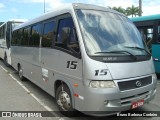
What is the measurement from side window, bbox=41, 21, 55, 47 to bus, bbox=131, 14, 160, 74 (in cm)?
561

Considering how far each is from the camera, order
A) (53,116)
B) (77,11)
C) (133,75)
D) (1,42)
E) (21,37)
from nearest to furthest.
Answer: (133,75) < (77,11) < (53,116) < (21,37) < (1,42)

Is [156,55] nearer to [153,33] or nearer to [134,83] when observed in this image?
[153,33]

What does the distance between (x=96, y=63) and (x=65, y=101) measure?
1411mm

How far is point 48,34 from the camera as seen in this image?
671cm

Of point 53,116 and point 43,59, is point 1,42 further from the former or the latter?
point 53,116

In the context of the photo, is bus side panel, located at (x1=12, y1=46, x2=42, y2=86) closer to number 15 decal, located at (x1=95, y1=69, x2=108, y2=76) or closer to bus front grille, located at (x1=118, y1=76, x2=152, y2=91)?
number 15 decal, located at (x1=95, y1=69, x2=108, y2=76)

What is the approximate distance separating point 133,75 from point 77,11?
6.21 ft

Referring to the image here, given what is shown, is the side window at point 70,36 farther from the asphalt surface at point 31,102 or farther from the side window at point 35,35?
the side window at point 35,35

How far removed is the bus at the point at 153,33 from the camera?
10.5 metres

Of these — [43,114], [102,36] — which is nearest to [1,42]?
[43,114]

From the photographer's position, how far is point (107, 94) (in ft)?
14.9

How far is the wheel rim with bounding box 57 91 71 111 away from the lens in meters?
5.42

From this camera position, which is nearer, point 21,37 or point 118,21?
point 118,21

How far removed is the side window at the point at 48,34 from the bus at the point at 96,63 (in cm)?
3
